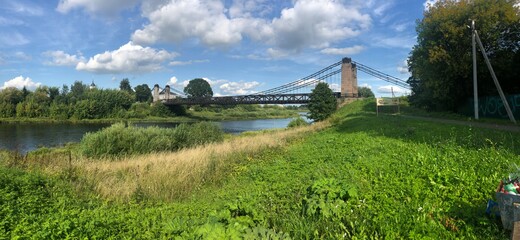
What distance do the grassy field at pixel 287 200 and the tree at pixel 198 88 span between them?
363 feet

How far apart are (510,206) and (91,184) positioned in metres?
8.97

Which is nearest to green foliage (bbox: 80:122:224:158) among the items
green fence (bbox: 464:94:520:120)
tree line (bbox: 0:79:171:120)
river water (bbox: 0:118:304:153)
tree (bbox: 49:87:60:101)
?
river water (bbox: 0:118:304:153)

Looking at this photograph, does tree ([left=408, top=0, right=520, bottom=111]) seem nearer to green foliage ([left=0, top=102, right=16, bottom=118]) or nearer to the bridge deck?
the bridge deck

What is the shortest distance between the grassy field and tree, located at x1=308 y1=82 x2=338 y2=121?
32.8 metres

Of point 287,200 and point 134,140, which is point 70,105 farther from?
point 287,200

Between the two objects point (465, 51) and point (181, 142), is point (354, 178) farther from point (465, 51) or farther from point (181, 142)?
point (465, 51)

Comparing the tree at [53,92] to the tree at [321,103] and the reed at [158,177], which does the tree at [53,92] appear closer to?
the tree at [321,103]

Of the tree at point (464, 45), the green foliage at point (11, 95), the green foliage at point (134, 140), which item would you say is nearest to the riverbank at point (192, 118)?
the green foliage at point (11, 95)

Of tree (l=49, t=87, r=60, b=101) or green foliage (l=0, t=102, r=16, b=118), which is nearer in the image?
green foliage (l=0, t=102, r=16, b=118)

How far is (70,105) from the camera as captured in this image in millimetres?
77000

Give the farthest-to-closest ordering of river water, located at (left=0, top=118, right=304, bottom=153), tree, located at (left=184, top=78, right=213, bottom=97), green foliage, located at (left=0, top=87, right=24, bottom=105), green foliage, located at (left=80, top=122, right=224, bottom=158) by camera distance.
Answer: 1. tree, located at (left=184, top=78, right=213, bottom=97)
2. green foliage, located at (left=0, top=87, right=24, bottom=105)
3. river water, located at (left=0, top=118, right=304, bottom=153)
4. green foliage, located at (left=80, top=122, right=224, bottom=158)

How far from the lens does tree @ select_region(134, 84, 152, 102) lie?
372 ft

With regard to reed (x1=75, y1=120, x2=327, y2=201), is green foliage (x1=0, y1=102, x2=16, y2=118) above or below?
above

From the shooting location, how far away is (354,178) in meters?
6.45
